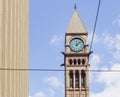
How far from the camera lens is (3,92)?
1029 inches

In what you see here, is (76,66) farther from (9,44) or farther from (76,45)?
(9,44)

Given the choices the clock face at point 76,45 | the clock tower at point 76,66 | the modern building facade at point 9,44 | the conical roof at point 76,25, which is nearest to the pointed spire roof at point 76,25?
the conical roof at point 76,25

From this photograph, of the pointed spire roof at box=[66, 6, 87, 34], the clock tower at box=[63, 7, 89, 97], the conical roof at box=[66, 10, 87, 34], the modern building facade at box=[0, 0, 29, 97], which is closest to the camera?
the modern building facade at box=[0, 0, 29, 97]

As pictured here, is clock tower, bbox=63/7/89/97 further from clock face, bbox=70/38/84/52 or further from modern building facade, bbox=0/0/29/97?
modern building facade, bbox=0/0/29/97

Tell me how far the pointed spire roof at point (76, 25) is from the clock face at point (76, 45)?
151 cm

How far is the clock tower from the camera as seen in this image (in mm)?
100062

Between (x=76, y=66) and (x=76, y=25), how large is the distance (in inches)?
325

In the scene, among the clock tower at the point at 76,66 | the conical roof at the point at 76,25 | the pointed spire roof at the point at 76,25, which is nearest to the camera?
the clock tower at the point at 76,66

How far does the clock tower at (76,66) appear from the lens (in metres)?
100

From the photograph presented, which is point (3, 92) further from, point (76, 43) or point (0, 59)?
point (76, 43)

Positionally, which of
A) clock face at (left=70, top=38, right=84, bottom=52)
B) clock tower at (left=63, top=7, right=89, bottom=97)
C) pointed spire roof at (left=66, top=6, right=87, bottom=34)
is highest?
pointed spire roof at (left=66, top=6, right=87, bottom=34)

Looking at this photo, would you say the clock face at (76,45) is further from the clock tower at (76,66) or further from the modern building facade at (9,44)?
the modern building facade at (9,44)

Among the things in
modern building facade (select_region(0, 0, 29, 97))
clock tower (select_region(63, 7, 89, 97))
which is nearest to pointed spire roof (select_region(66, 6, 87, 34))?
clock tower (select_region(63, 7, 89, 97))

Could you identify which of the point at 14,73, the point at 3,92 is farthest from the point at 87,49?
the point at 3,92
